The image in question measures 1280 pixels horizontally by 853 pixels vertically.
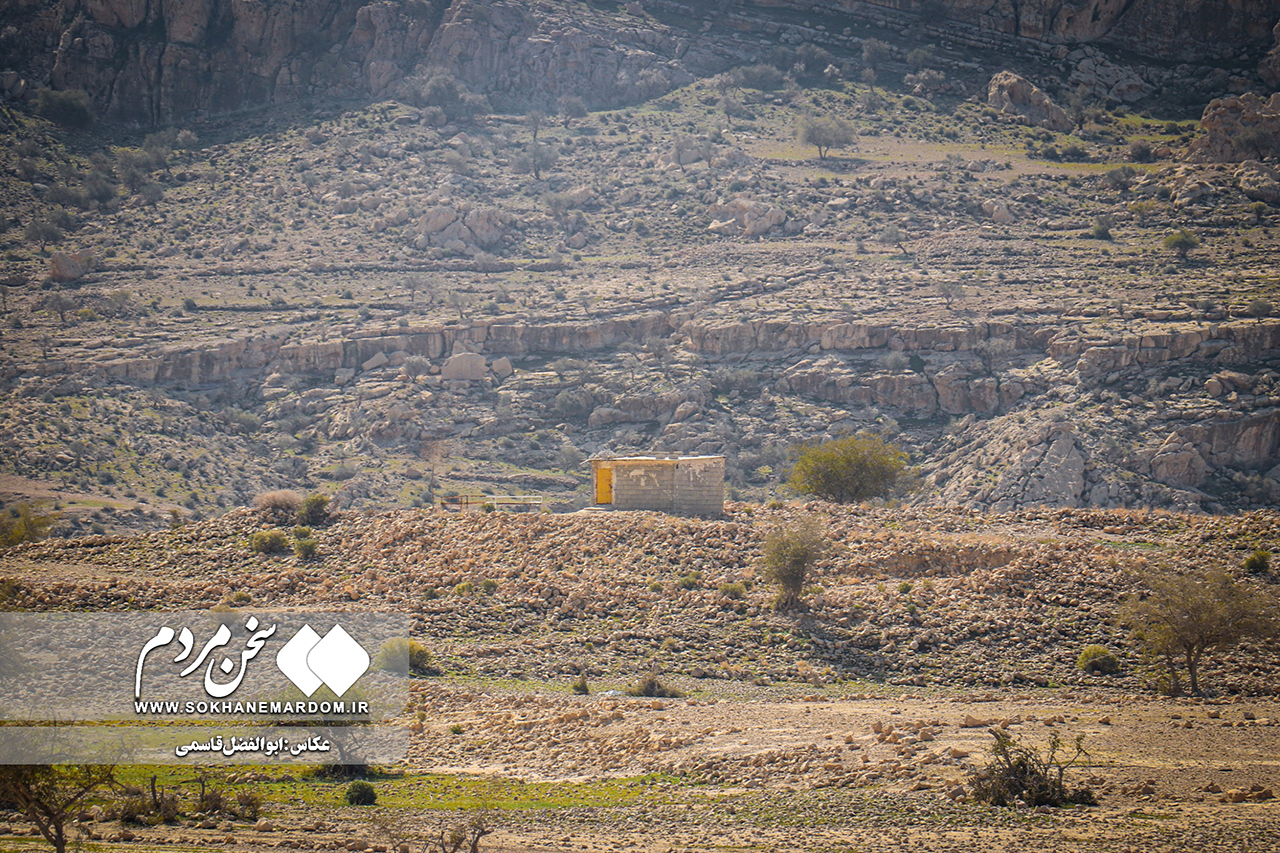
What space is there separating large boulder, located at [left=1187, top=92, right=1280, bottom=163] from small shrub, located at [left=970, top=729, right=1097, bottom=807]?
3126 inches

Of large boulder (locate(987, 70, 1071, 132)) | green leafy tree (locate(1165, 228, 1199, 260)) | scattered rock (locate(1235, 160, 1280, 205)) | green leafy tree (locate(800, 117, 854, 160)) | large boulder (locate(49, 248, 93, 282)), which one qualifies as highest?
large boulder (locate(987, 70, 1071, 132))

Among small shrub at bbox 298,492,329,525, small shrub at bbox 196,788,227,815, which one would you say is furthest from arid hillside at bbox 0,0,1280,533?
small shrub at bbox 196,788,227,815

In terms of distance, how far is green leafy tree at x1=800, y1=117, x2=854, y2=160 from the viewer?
10200 cm

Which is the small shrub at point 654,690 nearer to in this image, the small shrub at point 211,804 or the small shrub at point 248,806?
the small shrub at point 248,806

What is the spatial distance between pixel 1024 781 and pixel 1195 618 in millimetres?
8830

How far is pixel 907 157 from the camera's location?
98.6m

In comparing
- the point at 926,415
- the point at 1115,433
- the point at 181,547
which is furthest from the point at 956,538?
the point at 926,415

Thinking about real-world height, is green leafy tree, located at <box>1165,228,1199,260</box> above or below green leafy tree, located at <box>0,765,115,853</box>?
above

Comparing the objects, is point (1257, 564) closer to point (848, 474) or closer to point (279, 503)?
point (848, 474)

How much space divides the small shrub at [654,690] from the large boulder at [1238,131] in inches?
3000

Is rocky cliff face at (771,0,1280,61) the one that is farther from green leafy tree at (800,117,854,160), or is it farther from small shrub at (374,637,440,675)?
small shrub at (374,637,440,675)

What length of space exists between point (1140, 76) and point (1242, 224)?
3703 centimetres

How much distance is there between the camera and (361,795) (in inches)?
809

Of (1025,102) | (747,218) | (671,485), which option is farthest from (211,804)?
(1025,102)
